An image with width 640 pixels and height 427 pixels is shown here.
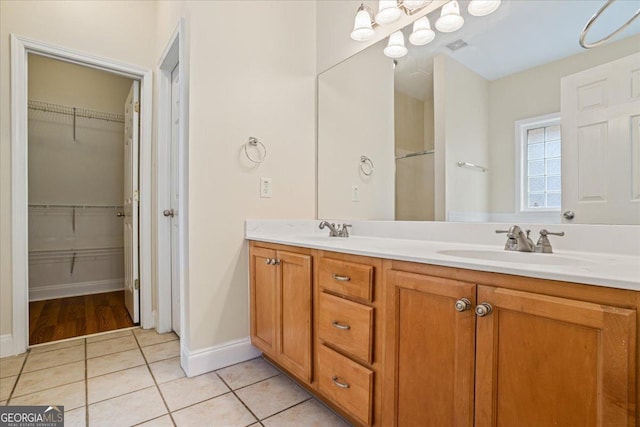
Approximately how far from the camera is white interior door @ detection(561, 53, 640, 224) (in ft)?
3.39

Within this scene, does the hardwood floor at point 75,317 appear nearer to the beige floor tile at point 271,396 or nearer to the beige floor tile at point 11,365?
the beige floor tile at point 11,365

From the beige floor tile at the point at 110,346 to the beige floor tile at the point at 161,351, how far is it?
0.44ft

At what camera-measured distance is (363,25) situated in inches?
72.3

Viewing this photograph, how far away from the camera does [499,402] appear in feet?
2.55

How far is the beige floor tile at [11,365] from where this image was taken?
5.64 ft

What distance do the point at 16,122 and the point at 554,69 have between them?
9.66 feet

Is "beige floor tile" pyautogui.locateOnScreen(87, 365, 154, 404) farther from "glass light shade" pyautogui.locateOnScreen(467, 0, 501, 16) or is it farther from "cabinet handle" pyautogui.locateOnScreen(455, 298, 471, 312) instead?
"glass light shade" pyautogui.locateOnScreen(467, 0, 501, 16)

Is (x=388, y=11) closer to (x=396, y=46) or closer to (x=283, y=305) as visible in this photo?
(x=396, y=46)

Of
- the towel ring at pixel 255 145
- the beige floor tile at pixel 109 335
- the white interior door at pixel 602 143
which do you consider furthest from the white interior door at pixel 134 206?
the white interior door at pixel 602 143

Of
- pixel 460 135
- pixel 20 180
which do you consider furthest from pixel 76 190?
pixel 460 135

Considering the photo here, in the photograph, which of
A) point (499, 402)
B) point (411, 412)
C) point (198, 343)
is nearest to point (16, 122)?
point (198, 343)

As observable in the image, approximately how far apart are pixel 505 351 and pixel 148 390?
5.42 ft

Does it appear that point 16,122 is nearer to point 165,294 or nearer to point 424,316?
point 165,294

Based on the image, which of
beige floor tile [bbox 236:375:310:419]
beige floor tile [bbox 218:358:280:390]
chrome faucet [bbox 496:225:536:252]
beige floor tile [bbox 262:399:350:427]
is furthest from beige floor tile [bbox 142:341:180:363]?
chrome faucet [bbox 496:225:536:252]
